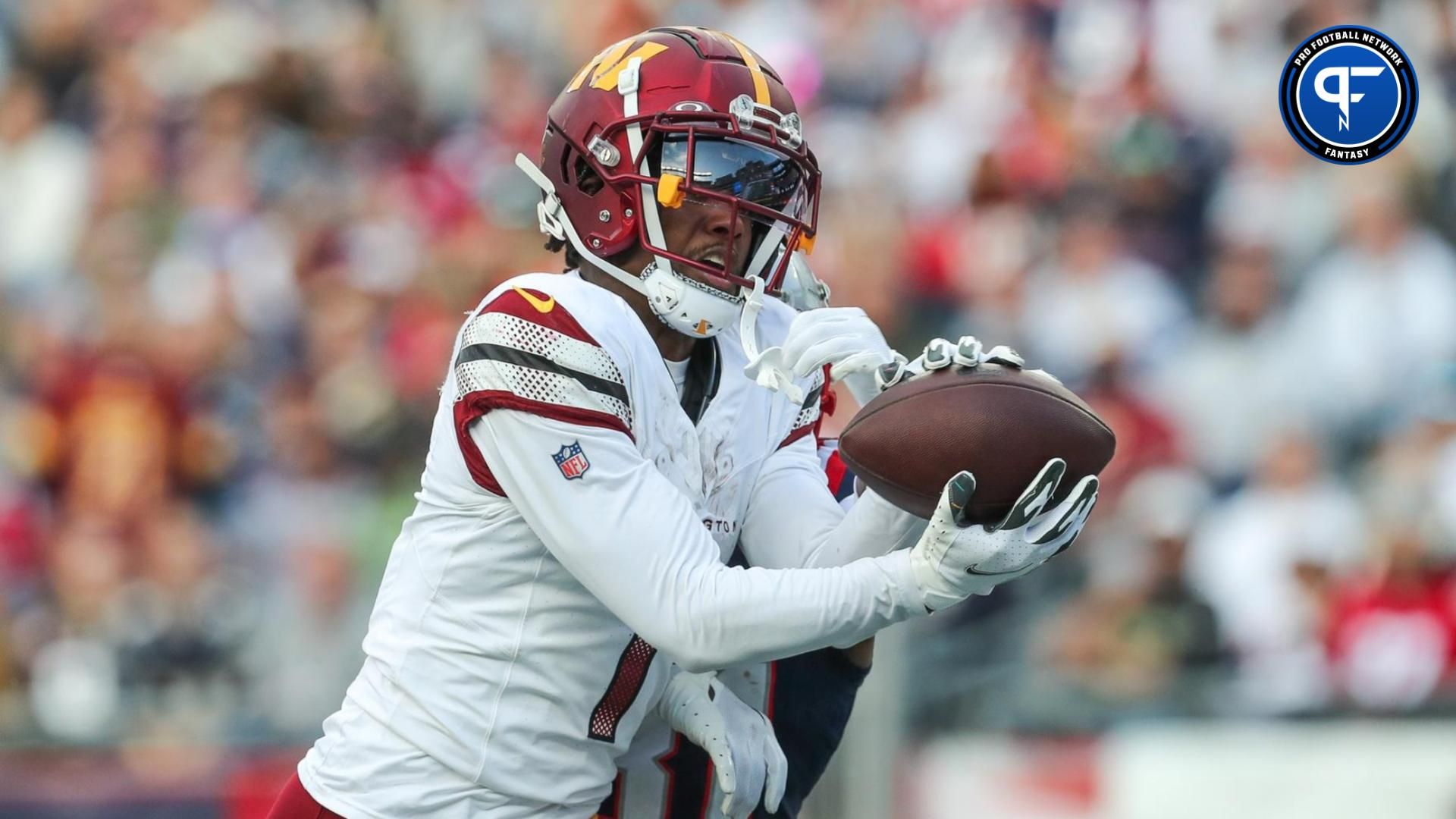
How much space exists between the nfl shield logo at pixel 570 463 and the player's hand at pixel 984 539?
19.0 inches

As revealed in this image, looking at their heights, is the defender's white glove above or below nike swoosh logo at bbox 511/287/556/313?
below

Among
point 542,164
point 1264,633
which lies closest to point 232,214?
point 1264,633

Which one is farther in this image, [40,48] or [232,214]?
[40,48]

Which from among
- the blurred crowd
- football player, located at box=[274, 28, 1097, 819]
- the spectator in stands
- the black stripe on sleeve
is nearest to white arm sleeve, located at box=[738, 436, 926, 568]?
football player, located at box=[274, 28, 1097, 819]

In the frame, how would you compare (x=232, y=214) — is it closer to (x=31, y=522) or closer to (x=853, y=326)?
(x=31, y=522)

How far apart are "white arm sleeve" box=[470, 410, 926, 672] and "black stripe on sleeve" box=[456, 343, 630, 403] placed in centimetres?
7

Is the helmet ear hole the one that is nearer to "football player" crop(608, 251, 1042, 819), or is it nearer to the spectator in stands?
"football player" crop(608, 251, 1042, 819)

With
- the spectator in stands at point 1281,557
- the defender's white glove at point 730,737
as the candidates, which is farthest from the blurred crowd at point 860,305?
the defender's white glove at point 730,737

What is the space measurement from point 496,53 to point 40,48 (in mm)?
2278

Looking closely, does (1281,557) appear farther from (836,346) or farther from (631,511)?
(631,511)

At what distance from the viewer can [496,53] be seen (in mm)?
9203

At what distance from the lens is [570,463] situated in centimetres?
280

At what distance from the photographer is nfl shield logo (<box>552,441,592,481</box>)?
9.17 feet

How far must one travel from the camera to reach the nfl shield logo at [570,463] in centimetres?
279
